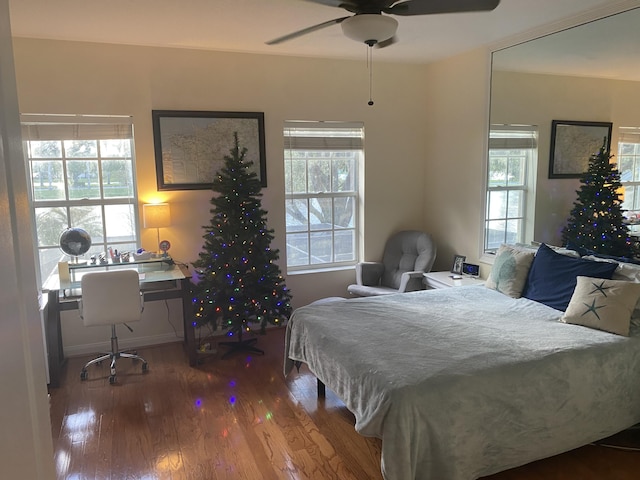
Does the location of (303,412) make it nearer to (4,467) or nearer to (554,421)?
(554,421)

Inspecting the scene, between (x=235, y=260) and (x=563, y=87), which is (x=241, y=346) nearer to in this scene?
(x=235, y=260)

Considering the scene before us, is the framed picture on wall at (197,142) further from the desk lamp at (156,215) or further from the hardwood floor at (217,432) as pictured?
the hardwood floor at (217,432)

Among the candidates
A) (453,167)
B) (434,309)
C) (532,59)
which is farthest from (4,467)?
(453,167)

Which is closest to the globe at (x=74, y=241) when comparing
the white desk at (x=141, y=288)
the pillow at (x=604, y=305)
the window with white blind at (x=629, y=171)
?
the white desk at (x=141, y=288)

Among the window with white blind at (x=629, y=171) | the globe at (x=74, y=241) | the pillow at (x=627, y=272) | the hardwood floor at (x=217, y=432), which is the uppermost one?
the window with white blind at (x=629, y=171)

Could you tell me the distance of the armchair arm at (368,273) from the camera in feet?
16.1

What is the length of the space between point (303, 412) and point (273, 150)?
2511mm

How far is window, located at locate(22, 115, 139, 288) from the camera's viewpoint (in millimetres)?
4027

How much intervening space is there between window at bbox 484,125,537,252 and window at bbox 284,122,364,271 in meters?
1.37

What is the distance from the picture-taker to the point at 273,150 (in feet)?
15.3

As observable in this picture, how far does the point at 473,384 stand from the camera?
2.31 m

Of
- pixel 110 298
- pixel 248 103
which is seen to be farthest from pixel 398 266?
pixel 110 298

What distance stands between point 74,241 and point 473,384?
10.8 ft

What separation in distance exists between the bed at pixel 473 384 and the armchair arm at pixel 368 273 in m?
1.71
